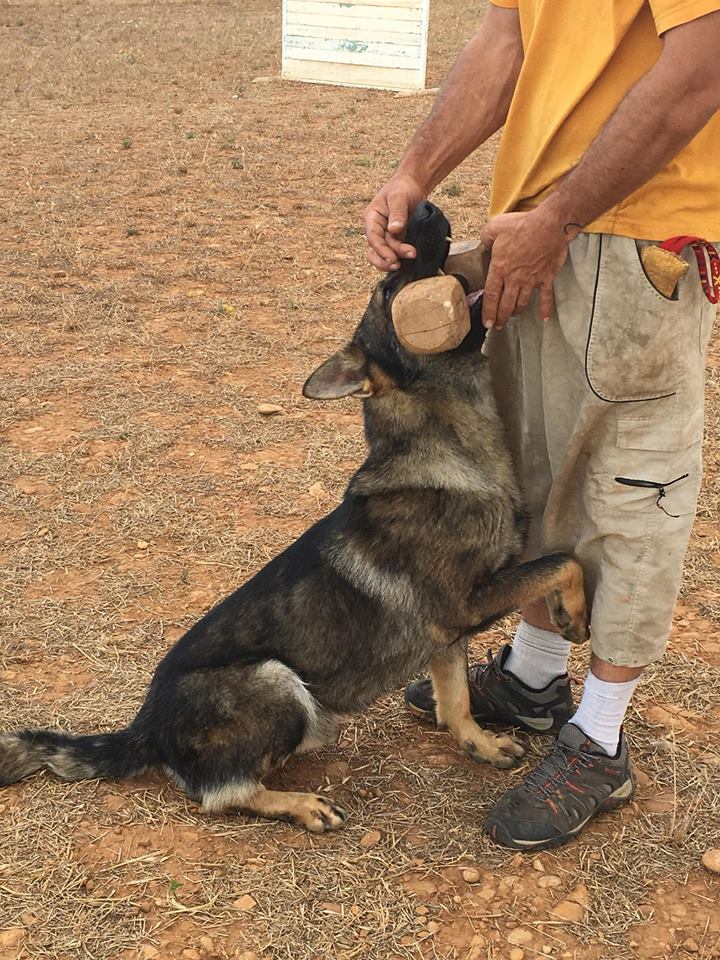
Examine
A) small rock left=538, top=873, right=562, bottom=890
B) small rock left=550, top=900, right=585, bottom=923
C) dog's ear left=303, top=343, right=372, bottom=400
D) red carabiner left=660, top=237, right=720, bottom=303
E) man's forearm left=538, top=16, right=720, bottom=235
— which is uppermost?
man's forearm left=538, top=16, right=720, bottom=235

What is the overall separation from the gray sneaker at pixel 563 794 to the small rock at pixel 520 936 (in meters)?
0.29

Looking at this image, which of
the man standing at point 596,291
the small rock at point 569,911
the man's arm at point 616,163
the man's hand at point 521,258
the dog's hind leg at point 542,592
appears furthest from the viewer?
the dog's hind leg at point 542,592

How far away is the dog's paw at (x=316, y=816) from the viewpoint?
301cm

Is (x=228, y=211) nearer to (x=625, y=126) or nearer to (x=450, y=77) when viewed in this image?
(x=450, y=77)

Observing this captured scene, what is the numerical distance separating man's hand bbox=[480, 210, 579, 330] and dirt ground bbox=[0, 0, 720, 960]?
1483 mm

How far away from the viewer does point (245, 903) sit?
2.73 m

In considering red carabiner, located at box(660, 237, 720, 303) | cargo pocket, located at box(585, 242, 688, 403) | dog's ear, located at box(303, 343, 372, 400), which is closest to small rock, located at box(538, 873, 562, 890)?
cargo pocket, located at box(585, 242, 688, 403)

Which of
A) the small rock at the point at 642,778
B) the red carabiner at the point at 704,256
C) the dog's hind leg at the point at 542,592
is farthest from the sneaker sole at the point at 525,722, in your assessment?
the red carabiner at the point at 704,256

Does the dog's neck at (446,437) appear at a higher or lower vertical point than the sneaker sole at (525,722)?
higher

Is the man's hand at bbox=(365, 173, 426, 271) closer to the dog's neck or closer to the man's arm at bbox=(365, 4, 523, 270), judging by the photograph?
the man's arm at bbox=(365, 4, 523, 270)

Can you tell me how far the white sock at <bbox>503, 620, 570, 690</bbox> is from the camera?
11.2 ft

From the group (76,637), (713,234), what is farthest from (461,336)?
(76,637)

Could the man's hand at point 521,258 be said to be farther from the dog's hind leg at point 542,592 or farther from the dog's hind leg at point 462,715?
the dog's hind leg at point 462,715

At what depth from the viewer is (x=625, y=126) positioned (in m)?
2.35
